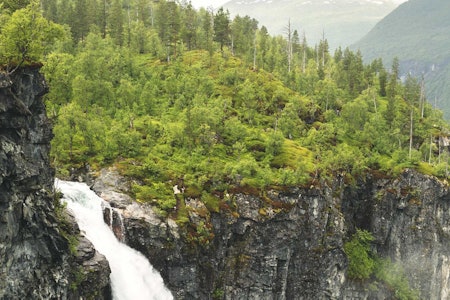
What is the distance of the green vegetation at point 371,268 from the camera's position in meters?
69.4

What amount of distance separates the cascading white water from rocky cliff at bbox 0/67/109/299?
244cm

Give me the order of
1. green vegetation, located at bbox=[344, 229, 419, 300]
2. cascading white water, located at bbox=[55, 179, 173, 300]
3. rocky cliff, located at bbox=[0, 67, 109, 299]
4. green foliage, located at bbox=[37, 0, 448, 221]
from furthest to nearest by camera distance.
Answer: green vegetation, located at bbox=[344, 229, 419, 300]
green foliage, located at bbox=[37, 0, 448, 221]
cascading white water, located at bbox=[55, 179, 173, 300]
rocky cliff, located at bbox=[0, 67, 109, 299]

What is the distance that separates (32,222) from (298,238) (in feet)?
123

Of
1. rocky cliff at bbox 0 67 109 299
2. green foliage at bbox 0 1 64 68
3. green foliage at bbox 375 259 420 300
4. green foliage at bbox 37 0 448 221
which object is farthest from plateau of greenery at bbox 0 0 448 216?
green foliage at bbox 375 259 420 300

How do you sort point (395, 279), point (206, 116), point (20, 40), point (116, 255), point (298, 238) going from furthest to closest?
point (395, 279) → point (206, 116) → point (298, 238) → point (116, 255) → point (20, 40)

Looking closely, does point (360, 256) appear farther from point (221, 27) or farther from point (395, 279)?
point (221, 27)

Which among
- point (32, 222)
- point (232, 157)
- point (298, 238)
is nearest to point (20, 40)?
point (32, 222)

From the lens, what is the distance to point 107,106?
77.1m

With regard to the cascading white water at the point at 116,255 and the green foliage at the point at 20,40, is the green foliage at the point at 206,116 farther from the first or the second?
the cascading white water at the point at 116,255

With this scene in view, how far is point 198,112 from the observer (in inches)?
2714

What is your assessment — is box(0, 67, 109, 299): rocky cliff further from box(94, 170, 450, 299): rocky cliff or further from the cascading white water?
box(94, 170, 450, 299): rocky cliff

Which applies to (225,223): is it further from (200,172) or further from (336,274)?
(336,274)

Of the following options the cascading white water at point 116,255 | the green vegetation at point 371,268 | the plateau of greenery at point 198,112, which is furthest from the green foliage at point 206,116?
the green vegetation at point 371,268

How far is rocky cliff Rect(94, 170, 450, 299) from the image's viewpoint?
5188 centimetres
